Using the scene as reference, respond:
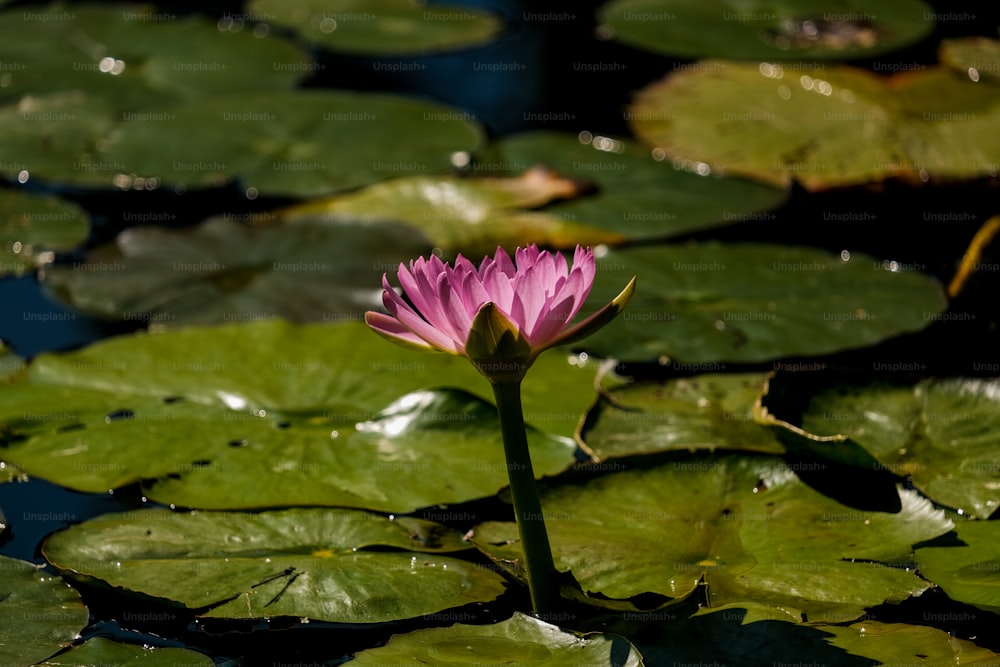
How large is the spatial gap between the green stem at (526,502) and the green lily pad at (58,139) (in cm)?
288

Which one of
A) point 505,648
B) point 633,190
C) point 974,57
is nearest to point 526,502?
point 505,648

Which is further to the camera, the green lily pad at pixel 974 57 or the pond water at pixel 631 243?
the green lily pad at pixel 974 57

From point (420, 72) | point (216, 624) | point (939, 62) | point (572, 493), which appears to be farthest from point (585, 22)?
point (216, 624)

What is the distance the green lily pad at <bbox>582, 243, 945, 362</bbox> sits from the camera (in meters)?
2.92

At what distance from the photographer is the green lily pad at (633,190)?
3723mm

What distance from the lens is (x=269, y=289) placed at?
3359 millimetres

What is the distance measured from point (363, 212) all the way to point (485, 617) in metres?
2.12

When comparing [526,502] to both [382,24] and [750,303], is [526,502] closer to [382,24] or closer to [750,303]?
[750,303]

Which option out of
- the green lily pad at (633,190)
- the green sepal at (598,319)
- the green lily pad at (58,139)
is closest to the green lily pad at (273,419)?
the green sepal at (598,319)

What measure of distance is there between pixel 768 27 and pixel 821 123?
1.32 metres

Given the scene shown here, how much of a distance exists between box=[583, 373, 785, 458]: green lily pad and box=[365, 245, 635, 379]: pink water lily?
732 millimetres

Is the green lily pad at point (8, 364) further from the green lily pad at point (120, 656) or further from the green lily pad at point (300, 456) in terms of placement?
the green lily pad at point (120, 656)

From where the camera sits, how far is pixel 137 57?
521 centimetres

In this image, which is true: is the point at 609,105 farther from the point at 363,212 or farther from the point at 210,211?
the point at 210,211
